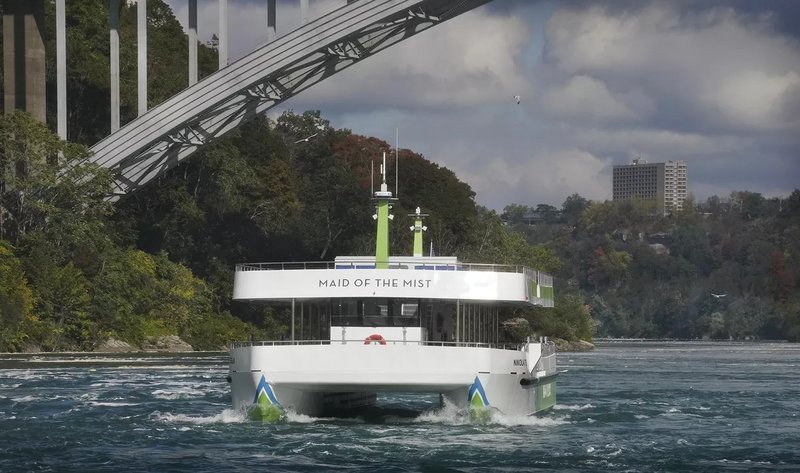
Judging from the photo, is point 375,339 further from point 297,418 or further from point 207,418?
point 207,418

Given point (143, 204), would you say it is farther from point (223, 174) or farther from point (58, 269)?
point (58, 269)

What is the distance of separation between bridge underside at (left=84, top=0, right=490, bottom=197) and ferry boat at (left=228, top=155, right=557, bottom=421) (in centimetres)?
3068

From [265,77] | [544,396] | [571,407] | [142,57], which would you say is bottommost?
[571,407]

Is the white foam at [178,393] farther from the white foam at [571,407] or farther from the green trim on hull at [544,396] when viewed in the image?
the green trim on hull at [544,396]

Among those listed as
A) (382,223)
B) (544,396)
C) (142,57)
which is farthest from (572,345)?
(382,223)

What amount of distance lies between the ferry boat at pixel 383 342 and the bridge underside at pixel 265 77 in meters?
30.7

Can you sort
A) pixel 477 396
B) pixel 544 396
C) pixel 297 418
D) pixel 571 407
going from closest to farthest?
pixel 477 396, pixel 297 418, pixel 544 396, pixel 571 407

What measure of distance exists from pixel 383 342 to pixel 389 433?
179cm

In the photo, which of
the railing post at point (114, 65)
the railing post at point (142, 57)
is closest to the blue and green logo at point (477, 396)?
the railing post at point (142, 57)

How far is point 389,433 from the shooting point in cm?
3136

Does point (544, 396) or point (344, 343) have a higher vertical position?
point (344, 343)

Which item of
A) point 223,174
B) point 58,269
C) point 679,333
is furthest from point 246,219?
point 679,333

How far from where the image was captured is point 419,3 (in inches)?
2499

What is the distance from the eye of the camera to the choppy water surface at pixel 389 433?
88.2 ft
